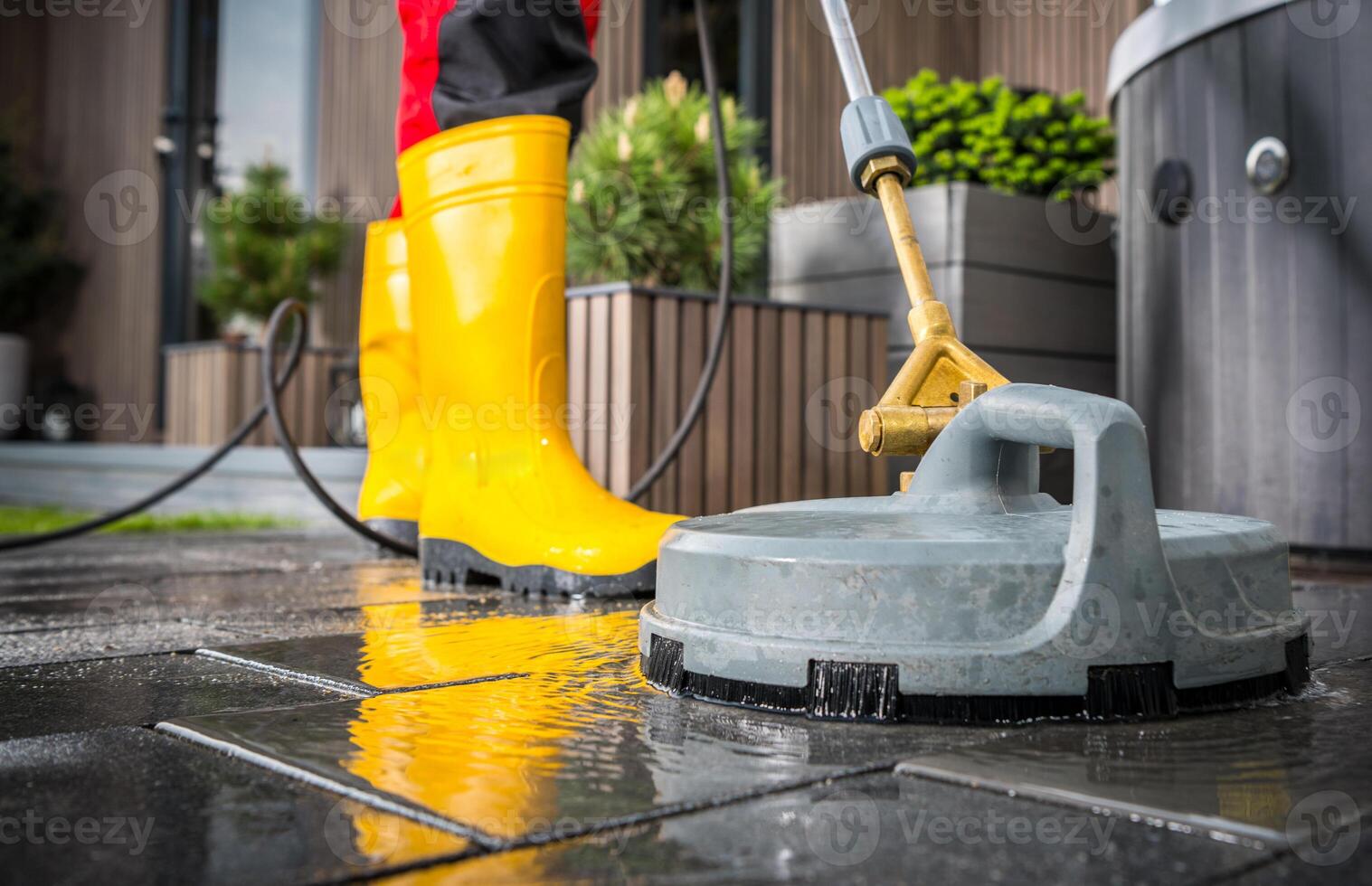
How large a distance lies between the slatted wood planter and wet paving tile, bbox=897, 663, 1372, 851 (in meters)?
4.63

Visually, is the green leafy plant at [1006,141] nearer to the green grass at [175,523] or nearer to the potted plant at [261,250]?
the green grass at [175,523]

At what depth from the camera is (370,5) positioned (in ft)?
21.2

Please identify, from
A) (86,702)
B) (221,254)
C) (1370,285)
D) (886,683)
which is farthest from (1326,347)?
(221,254)

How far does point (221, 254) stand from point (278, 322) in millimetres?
4242

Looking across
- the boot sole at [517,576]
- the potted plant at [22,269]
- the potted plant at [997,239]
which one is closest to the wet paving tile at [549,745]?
the boot sole at [517,576]

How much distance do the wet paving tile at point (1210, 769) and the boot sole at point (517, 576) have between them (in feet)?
2.08

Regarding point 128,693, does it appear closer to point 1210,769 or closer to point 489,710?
point 489,710

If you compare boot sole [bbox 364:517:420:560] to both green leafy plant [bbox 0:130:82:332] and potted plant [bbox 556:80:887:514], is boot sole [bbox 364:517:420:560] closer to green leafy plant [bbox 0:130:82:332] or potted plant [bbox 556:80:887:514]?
potted plant [bbox 556:80:887:514]

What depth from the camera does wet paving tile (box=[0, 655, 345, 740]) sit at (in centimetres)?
77

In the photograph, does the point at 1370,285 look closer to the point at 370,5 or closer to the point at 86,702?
the point at 86,702
